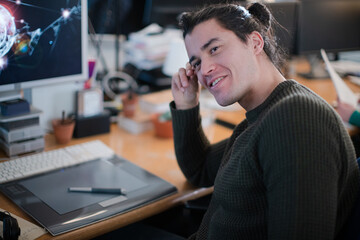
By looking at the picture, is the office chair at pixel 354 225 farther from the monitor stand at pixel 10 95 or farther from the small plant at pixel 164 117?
the monitor stand at pixel 10 95

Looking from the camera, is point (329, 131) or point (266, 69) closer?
point (329, 131)

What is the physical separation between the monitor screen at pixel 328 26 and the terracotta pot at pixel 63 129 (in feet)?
4.92

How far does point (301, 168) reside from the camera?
773mm

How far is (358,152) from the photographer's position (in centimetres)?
164

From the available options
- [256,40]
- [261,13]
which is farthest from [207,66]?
[261,13]

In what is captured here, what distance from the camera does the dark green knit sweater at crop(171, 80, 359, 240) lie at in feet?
2.53

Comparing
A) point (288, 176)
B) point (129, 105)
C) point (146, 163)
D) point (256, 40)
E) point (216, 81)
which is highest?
point (256, 40)

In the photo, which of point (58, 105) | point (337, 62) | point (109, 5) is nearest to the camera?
point (58, 105)

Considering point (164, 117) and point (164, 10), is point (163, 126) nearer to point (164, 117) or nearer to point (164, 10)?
point (164, 117)

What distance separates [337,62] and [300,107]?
215 cm

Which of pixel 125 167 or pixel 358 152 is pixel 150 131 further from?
pixel 358 152

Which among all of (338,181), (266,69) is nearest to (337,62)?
(266,69)

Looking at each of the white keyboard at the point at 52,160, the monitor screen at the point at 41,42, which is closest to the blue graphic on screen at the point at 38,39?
the monitor screen at the point at 41,42

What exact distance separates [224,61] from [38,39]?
659 mm
